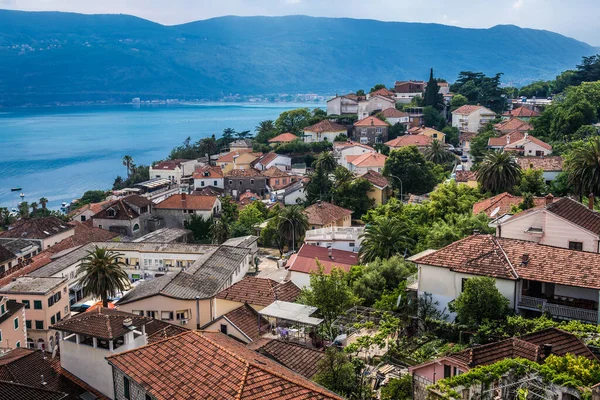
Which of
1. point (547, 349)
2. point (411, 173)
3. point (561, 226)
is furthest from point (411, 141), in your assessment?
point (547, 349)

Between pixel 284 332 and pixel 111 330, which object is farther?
pixel 284 332

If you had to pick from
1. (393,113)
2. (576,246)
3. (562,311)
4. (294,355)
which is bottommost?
(294,355)

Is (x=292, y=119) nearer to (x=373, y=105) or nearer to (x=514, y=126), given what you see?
(x=373, y=105)

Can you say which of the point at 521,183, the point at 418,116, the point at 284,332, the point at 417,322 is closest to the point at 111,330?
the point at 284,332

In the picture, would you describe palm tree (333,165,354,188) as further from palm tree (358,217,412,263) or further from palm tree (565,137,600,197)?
palm tree (565,137,600,197)

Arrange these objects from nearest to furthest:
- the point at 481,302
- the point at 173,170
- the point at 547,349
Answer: the point at 547,349 < the point at 481,302 < the point at 173,170

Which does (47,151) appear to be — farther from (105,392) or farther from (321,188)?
(105,392)
